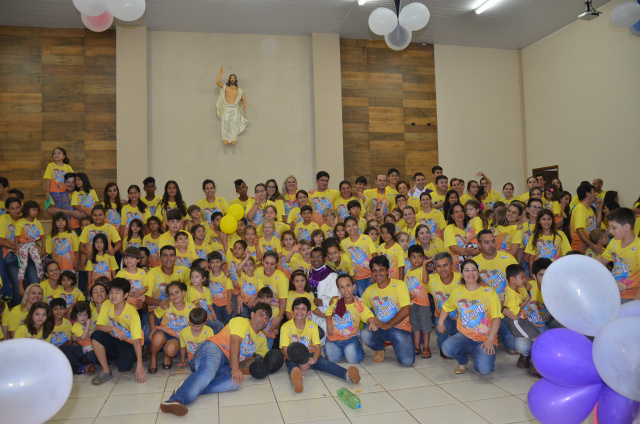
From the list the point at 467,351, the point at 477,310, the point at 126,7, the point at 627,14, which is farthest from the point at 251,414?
the point at 627,14

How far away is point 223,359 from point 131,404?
2.35 ft

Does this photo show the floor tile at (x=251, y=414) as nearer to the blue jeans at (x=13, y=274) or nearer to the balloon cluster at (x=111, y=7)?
the blue jeans at (x=13, y=274)

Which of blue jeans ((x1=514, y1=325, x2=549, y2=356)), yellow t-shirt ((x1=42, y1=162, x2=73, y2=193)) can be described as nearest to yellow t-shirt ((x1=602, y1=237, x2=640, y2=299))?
blue jeans ((x1=514, y1=325, x2=549, y2=356))

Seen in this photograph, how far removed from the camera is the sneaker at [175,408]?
2.98 m

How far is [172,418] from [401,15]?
5150mm

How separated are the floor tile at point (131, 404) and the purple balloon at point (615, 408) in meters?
2.59

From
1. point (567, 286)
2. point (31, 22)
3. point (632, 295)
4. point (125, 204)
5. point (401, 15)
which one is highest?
point (31, 22)

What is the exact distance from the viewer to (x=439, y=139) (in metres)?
9.33

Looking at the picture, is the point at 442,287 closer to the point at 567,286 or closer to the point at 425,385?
the point at 425,385

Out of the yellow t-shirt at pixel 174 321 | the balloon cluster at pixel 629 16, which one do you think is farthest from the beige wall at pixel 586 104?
the yellow t-shirt at pixel 174 321

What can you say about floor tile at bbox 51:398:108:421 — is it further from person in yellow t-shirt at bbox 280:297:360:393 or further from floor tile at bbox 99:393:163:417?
person in yellow t-shirt at bbox 280:297:360:393

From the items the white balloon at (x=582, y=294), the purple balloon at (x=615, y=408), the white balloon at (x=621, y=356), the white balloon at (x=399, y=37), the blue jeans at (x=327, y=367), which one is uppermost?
the white balloon at (x=399, y=37)

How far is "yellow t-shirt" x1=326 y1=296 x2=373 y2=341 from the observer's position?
Answer: 4.14 metres

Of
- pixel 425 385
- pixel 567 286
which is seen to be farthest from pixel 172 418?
pixel 567 286
